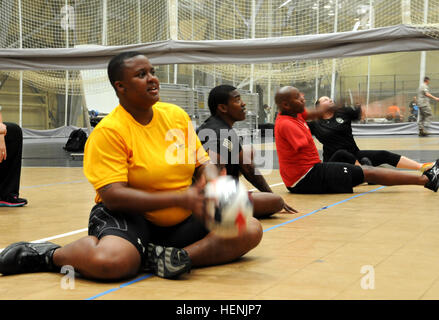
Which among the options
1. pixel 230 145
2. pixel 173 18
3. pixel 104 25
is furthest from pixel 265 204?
pixel 104 25

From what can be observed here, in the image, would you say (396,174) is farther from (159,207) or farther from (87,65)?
(87,65)

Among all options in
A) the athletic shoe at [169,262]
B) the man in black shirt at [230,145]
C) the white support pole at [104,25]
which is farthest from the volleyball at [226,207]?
the white support pole at [104,25]

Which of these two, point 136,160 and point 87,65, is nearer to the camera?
point 136,160

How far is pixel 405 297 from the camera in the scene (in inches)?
100

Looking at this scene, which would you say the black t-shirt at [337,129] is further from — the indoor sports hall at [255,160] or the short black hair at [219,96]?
the short black hair at [219,96]

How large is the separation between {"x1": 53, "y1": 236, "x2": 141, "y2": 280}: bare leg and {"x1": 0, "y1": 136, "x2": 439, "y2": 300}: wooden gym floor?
6cm

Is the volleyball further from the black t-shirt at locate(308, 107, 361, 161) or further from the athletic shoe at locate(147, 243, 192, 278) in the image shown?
the black t-shirt at locate(308, 107, 361, 161)

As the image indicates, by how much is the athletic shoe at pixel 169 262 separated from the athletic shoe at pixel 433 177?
12.8 feet

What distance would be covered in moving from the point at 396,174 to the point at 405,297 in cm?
392

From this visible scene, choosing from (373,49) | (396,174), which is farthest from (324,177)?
(373,49)

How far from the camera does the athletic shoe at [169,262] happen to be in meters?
2.95

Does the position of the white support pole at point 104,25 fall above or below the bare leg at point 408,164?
above

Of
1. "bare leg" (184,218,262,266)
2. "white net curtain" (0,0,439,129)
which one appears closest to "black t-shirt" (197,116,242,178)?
"bare leg" (184,218,262,266)

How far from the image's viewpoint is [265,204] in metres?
4.76
